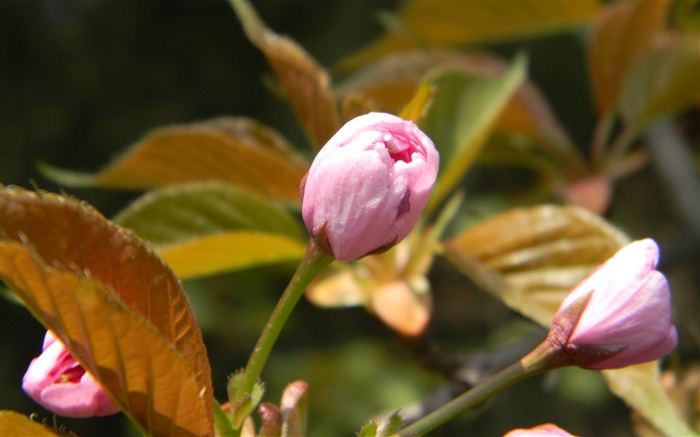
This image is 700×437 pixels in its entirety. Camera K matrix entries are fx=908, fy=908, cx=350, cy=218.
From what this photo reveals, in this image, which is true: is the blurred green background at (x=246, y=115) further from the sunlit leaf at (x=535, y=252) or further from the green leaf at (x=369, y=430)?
the green leaf at (x=369, y=430)

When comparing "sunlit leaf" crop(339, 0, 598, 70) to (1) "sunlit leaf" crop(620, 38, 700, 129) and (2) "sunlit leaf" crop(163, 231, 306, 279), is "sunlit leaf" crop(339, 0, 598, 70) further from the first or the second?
(2) "sunlit leaf" crop(163, 231, 306, 279)

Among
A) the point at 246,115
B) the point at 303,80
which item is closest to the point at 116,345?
the point at 303,80

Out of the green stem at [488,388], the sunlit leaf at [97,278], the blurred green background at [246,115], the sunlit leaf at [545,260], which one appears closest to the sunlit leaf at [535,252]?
the sunlit leaf at [545,260]

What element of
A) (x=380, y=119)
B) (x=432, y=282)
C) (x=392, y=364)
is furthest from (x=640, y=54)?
(x=432, y=282)

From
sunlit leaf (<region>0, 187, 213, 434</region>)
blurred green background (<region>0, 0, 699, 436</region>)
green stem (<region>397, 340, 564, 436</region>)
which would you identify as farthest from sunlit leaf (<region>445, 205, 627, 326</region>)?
blurred green background (<region>0, 0, 699, 436</region>)

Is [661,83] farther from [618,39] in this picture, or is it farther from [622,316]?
[622,316]
